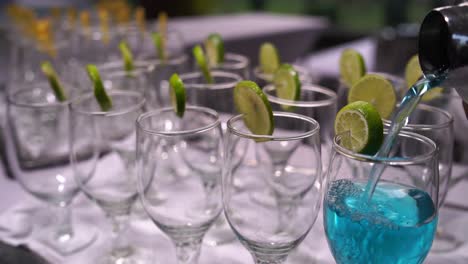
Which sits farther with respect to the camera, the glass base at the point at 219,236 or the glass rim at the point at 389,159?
the glass base at the point at 219,236

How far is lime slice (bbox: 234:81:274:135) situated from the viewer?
27.2 inches

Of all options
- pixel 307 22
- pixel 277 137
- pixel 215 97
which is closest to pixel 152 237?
pixel 215 97

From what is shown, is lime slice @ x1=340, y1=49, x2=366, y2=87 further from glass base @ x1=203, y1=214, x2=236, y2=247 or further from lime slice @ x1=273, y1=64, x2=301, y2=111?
glass base @ x1=203, y1=214, x2=236, y2=247

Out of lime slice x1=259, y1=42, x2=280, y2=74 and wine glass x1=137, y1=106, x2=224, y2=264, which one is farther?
lime slice x1=259, y1=42, x2=280, y2=74

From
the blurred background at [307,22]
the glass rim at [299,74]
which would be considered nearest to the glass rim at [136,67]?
the glass rim at [299,74]

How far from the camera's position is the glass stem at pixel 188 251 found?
706mm

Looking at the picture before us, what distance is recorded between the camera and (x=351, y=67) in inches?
37.4

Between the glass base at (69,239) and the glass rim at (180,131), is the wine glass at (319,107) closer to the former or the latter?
the glass rim at (180,131)

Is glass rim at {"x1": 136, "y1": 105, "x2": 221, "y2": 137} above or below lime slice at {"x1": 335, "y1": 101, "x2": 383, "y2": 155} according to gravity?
below

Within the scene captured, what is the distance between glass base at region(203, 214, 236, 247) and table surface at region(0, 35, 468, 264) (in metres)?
0.01

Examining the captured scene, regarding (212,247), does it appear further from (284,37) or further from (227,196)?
(284,37)

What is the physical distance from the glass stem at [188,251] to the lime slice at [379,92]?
0.33 m

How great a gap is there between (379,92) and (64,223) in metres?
0.58

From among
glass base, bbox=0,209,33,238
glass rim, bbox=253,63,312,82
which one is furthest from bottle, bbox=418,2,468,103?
glass base, bbox=0,209,33,238
